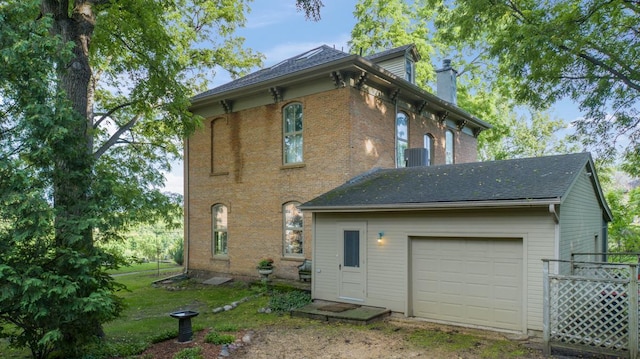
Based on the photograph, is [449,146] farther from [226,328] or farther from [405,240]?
[226,328]

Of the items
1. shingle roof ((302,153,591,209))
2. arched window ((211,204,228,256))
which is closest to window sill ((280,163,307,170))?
shingle roof ((302,153,591,209))

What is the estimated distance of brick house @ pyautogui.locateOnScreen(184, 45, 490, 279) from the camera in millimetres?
13305

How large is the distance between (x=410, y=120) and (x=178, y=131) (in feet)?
29.4

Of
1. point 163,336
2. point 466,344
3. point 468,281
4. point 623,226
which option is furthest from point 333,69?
point 623,226

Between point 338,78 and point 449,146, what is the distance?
27.8ft

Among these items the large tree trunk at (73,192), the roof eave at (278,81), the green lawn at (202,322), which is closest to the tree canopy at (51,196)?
the large tree trunk at (73,192)

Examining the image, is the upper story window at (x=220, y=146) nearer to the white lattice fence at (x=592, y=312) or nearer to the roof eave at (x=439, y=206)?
the roof eave at (x=439, y=206)

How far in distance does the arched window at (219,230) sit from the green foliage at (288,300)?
15.1 ft

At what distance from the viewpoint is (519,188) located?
28.4 ft

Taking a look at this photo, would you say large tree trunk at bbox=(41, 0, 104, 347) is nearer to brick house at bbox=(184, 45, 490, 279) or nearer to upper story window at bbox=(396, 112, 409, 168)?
brick house at bbox=(184, 45, 490, 279)

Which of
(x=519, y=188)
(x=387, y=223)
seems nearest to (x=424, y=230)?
(x=387, y=223)

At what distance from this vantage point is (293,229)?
1434 centimetres

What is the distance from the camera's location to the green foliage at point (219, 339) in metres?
7.96

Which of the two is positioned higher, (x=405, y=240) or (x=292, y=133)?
(x=292, y=133)
